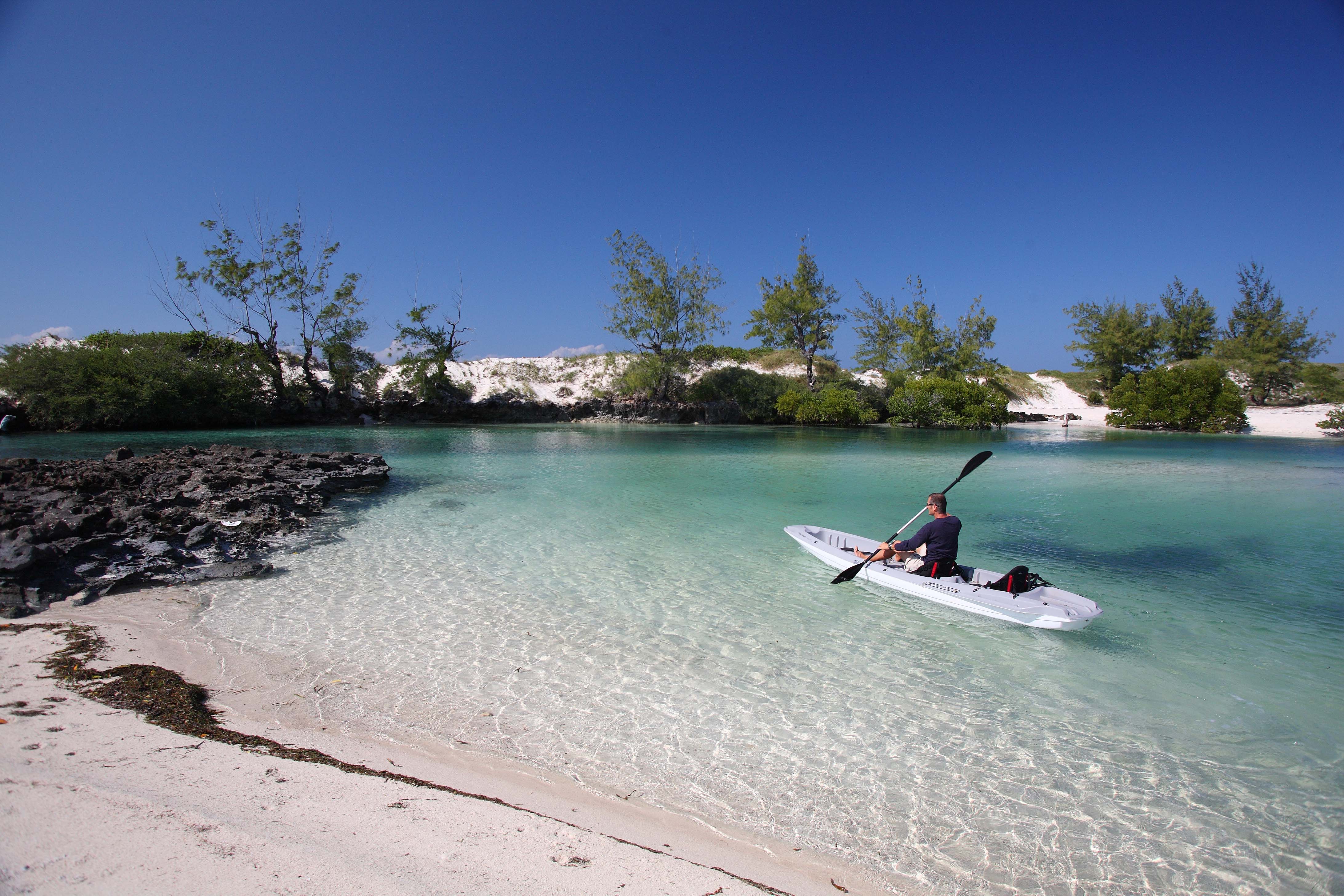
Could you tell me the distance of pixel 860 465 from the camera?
20.2m

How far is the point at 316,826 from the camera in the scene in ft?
9.64

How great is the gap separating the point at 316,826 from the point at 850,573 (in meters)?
6.40

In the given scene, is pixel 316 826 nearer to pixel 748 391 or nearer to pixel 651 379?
pixel 651 379

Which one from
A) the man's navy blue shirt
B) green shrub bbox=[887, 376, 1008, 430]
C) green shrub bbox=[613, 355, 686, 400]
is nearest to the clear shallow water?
the man's navy blue shirt

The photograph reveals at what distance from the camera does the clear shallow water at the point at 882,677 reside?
142 inches

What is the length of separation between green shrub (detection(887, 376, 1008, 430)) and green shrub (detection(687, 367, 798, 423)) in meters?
7.89

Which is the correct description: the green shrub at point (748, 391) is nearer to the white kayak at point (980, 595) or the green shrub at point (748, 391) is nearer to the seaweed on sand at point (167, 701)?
the white kayak at point (980, 595)

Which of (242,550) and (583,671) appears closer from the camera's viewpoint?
(583,671)

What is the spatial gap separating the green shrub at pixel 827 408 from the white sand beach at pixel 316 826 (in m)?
38.9

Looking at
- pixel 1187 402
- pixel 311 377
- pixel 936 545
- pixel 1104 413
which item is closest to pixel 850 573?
pixel 936 545

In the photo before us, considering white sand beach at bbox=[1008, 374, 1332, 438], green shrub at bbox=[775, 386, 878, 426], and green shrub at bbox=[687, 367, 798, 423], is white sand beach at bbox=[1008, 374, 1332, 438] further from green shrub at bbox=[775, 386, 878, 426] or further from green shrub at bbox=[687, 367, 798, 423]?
green shrub at bbox=[687, 367, 798, 423]

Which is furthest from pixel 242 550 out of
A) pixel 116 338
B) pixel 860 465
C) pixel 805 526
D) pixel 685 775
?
pixel 116 338

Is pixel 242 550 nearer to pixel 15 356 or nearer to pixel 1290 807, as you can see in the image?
pixel 1290 807

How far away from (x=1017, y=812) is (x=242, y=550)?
9757 millimetres
